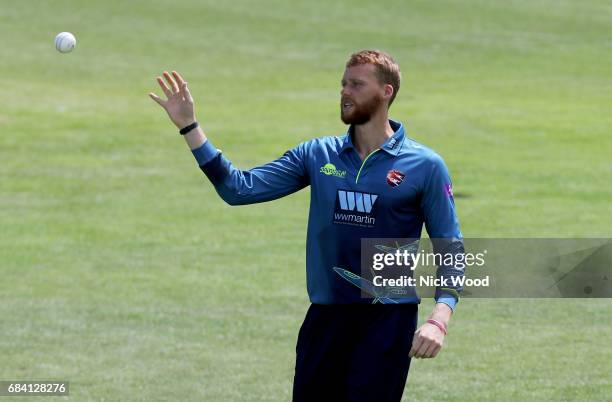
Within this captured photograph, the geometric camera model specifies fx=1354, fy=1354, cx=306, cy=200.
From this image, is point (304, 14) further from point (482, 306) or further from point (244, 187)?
point (244, 187)

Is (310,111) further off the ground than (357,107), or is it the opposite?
(310,111)

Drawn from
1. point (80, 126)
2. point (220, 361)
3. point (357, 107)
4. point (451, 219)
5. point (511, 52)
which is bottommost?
point (220, 361)

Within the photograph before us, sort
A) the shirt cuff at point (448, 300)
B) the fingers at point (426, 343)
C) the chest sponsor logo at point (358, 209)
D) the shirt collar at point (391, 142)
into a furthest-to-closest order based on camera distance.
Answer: the shirt collar at point (391, 142)
the chest sponsor logo at point (358, 209)
the shirt cuff at point (448, 300)
the fingers at point (426, 343)

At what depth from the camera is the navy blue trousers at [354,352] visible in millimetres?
7410

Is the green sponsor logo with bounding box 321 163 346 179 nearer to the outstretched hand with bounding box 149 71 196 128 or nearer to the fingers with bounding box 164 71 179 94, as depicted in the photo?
the outstretched hand with bounding box 149 71 196 128

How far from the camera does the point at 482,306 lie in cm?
1516

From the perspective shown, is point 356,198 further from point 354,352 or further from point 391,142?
point 354,352

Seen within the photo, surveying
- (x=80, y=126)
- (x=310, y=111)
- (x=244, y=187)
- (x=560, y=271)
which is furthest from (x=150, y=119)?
(x=244, y=187)

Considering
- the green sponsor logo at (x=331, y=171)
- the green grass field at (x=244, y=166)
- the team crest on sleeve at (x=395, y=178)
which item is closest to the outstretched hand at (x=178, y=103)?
the green sponsor logo at (x=331, y=171)

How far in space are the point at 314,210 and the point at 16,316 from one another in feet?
24.6

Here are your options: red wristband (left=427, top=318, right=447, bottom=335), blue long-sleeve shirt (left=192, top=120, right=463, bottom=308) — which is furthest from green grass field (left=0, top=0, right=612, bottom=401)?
red wristband (left=427, top=318, right=447, bottom=335)

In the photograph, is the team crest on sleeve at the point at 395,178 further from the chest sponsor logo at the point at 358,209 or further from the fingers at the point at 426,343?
the fingers at the point at 426,343

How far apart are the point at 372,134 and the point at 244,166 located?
17098 millimetres

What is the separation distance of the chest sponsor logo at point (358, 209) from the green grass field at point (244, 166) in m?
4.31
